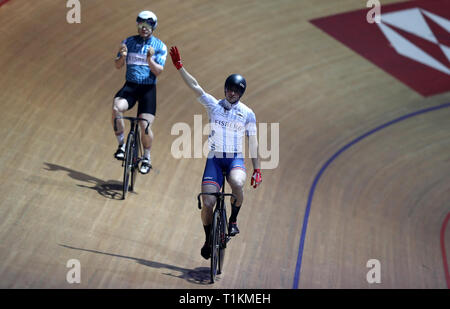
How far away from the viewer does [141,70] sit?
19.5 feet

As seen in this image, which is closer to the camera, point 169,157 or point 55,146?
point 55,146

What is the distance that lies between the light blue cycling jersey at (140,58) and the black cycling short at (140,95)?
51 mm

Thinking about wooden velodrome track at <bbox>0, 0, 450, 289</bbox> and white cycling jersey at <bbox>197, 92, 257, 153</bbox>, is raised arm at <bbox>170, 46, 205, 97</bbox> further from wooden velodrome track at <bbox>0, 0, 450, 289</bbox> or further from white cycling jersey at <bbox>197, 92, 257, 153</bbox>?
wooden velodrome track at <bbox>0, 0, 450, 289</bbox>

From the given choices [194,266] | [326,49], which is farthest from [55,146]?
[326,49]

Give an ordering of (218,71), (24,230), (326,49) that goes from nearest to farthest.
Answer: (24,230) → (218,71) → (326,49)

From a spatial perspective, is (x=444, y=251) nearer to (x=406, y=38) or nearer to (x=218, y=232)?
(x=218, y=232)

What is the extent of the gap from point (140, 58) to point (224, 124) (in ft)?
4.74

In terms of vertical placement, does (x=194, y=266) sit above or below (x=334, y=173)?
below

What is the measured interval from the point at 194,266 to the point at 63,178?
1.66 meters

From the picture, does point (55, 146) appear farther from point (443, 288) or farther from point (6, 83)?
point (443, 288)

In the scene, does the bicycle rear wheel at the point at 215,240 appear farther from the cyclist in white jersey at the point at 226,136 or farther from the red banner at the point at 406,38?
the red banner at the point at 406,38

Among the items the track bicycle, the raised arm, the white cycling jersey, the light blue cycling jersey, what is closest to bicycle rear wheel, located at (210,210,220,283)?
the track bicycle

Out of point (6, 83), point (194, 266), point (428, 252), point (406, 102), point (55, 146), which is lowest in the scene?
point (194, 266)

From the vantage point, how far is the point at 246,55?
383 inches
